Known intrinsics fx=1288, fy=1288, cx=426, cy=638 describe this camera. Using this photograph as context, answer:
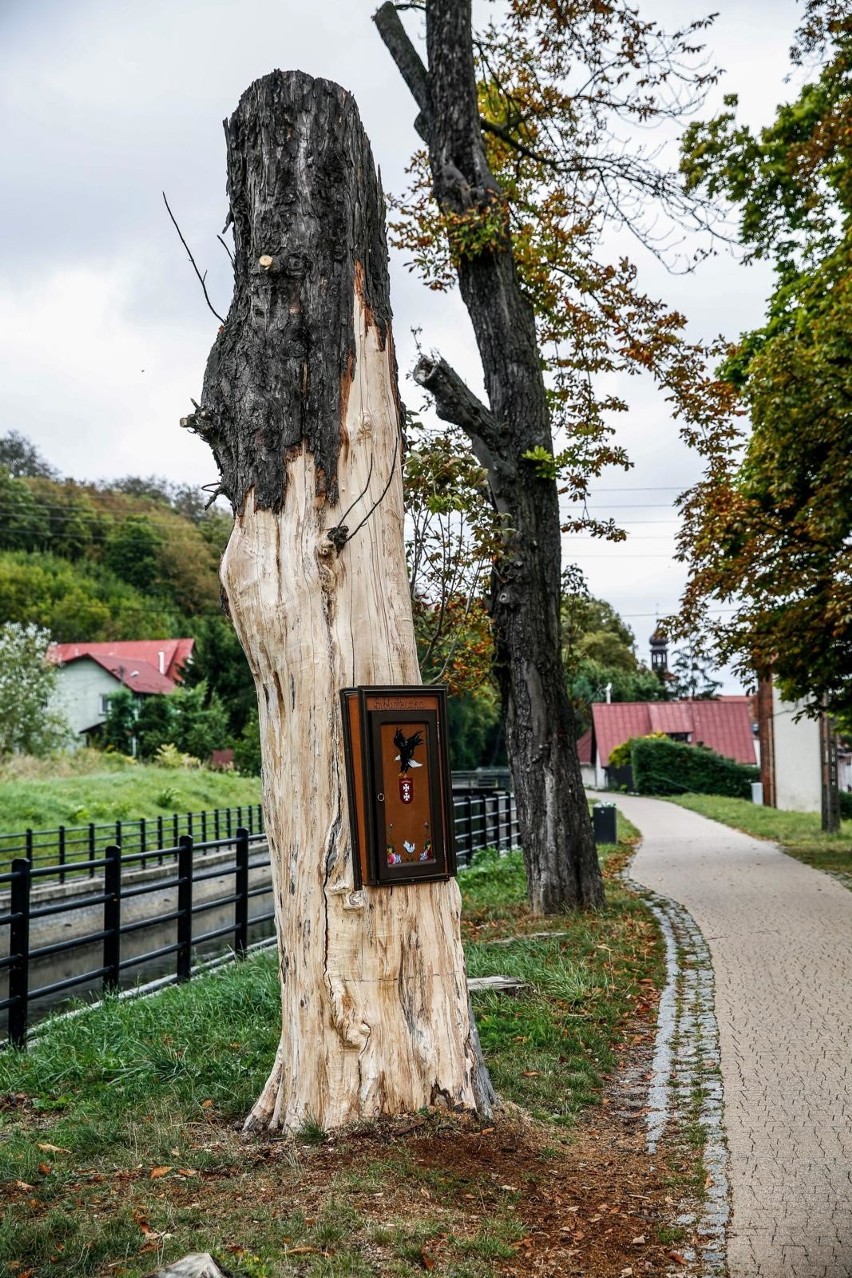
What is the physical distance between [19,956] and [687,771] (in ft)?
158

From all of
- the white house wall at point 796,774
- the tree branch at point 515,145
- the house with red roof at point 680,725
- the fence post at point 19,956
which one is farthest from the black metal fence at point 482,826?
the house with red roof at point 680,725

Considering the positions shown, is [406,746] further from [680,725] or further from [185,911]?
[680,725]

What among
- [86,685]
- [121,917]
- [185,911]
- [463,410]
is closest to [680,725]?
[86,685]

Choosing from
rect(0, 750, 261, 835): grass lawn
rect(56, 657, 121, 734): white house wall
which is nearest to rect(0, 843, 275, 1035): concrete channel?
rect(0, 750, 261, 835): grass lawn

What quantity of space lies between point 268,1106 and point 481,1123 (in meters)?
0.95

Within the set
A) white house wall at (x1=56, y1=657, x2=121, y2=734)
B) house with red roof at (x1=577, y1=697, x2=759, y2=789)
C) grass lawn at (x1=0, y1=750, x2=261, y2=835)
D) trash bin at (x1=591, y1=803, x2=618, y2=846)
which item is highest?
white house wall at (x1=56, y1=657, x2=121, y2=734)

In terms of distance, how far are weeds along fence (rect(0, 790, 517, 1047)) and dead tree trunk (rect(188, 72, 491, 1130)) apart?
2.04m

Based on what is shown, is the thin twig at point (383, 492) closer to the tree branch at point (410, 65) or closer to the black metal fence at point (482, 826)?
the tree branch at point (410, 65)

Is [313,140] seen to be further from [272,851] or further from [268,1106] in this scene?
[268,1106]

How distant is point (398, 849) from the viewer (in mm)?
5656

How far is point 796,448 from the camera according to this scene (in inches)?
687

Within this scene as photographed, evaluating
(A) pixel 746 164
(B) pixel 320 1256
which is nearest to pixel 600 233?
(A) pixel 746 164

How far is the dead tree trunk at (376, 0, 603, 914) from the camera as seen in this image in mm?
12992

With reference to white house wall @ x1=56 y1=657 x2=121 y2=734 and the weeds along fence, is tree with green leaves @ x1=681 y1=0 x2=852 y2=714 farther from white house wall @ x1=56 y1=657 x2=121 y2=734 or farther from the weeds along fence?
white house wall @ x1=56 y1=657 x2=121 y2=734
